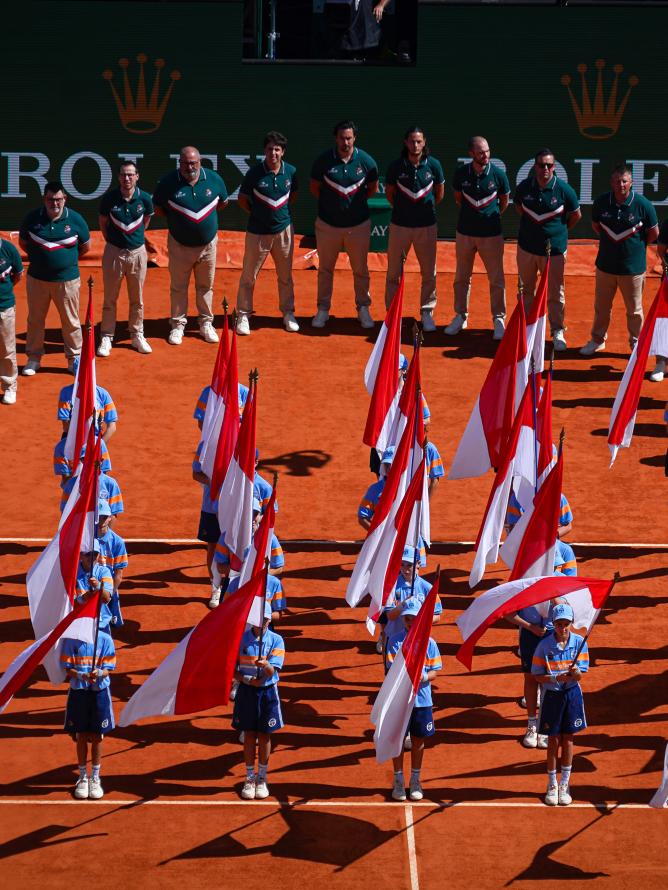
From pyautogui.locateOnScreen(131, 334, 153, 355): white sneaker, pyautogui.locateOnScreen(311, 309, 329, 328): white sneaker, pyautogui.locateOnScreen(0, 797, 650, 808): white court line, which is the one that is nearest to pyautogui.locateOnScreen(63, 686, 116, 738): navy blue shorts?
pyautogui.locateOnScreen(0, 797, 650, 808): white court line

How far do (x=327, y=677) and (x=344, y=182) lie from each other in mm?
9407

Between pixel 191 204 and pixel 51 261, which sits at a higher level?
pixel 191 204

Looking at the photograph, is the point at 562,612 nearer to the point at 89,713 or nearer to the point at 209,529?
the point at 89,713

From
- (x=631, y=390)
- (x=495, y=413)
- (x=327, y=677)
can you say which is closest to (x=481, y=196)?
(x=631, y=390)

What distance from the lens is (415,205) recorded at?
77.5 ft

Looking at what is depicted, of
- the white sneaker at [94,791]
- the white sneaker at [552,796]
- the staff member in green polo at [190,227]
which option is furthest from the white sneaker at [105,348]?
the white sneaker at [552,796]

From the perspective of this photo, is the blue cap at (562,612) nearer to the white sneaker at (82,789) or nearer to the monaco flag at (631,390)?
the white sneaker at (82,789)

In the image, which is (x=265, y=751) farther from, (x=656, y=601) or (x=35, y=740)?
(x=656, y=601)

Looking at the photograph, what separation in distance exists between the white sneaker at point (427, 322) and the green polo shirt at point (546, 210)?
72.9 inches

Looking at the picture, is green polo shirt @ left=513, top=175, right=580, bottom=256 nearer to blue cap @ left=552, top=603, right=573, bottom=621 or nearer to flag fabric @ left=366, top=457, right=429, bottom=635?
flag fabric @ left=366, top=457, right=429, bottom=635

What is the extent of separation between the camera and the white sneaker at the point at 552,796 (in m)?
14.2

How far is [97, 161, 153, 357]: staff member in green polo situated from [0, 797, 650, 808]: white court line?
1005 cm

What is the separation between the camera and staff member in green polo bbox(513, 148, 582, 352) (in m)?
23.1

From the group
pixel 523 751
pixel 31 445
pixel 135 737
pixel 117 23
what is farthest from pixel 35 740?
pixel 117 23
